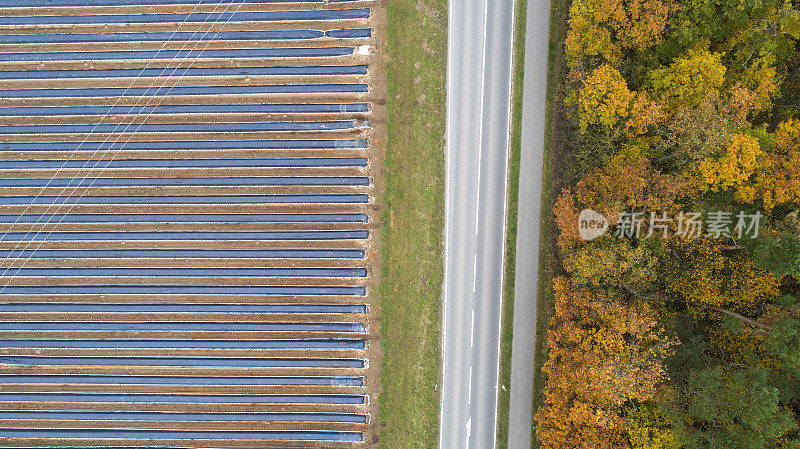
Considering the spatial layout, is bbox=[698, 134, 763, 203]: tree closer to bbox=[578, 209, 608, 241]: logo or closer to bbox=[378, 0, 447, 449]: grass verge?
bbox=[578, 209, 608, 241]: logo

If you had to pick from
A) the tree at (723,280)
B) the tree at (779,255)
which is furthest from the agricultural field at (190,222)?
the tree at (779,255)

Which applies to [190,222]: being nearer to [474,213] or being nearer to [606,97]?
[474,213]

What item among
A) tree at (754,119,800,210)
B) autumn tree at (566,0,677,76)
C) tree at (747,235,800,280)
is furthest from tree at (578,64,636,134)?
tree at (747,235,800,280)

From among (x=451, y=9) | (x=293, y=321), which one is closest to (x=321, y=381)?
(x=293, y=321)

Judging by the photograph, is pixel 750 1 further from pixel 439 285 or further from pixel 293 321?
pixel 293 321

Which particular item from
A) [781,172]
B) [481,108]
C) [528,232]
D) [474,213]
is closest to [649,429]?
[528,232]

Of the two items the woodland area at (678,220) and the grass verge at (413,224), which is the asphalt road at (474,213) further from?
the woodland area at (678,220)
